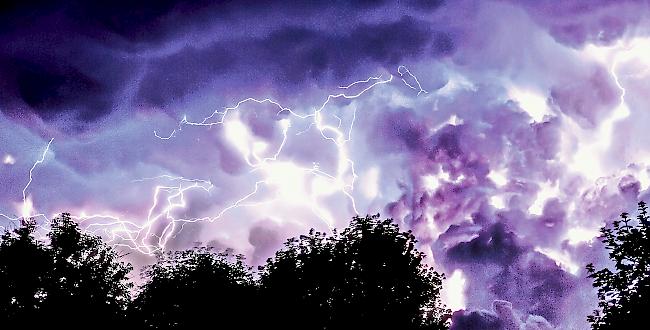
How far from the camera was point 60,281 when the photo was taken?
112ft

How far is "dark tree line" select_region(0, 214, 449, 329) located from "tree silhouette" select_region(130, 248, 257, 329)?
78 millimetres

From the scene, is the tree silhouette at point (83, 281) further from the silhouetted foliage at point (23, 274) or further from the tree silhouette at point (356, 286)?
the tree silhouette at point (356, 286)

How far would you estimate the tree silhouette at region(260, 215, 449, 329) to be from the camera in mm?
31688

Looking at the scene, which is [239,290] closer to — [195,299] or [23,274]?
[195,299]

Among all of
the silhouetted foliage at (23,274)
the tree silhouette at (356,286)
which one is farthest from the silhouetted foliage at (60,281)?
the tree silhouette at (356,286)

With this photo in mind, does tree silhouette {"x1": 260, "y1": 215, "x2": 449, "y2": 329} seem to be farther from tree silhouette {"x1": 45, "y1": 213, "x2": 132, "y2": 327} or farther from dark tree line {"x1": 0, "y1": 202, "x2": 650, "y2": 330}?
tree silhouette {"x1": 45, "y1": 213, "x2": 132, "y2": 327}

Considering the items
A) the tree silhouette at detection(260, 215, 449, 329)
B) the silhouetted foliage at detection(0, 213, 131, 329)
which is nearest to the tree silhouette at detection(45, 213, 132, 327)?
the silhouetted foliage at detection(0, 213, 131, 329)

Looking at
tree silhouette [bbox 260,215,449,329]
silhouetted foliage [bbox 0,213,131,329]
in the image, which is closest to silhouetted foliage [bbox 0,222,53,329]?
silhouetted foliage [bbox 0,213,131,329]

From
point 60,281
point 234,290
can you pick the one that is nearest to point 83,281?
point 60,281

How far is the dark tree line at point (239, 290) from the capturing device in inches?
1242

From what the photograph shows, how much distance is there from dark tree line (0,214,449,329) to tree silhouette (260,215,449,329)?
0.07m

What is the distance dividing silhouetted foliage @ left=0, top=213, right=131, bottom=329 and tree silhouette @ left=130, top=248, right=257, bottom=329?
236 centimetres

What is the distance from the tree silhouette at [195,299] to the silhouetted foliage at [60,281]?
236 cm

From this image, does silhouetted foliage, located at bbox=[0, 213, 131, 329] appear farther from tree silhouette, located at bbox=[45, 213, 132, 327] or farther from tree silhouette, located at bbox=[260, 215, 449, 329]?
tree silhouette, located at bbox=[260, 215, 449, 329]
